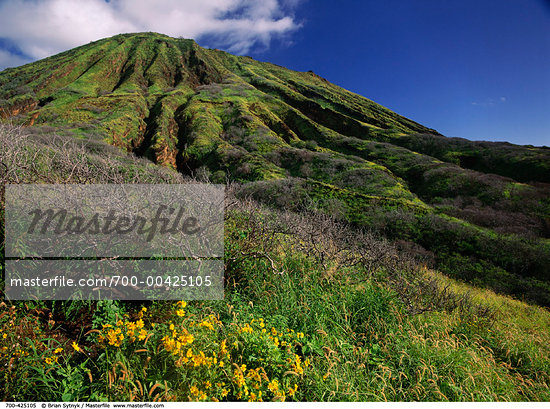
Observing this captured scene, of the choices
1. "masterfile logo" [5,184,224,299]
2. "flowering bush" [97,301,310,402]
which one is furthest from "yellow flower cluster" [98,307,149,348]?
"masterfile logo" [5,184,224,299]

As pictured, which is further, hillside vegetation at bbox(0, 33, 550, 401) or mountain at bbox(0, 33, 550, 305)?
mountain at bbox(0, 33, 550, 305)

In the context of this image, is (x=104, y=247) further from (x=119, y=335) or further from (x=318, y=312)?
(x=318, y=312)

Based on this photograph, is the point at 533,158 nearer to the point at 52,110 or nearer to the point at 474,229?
the point at 474,229

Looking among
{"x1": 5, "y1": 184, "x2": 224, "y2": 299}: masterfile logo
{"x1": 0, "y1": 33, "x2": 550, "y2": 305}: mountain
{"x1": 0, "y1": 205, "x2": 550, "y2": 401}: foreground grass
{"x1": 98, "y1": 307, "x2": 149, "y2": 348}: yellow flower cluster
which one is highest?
{"x1": 0, "y1": 33, "x2": 550, "y2": 305}: mountain

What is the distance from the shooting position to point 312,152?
94.0 ft

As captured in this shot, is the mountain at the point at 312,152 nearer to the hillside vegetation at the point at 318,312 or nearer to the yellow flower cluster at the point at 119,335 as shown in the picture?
the hillside vegetation at the point at 318,312

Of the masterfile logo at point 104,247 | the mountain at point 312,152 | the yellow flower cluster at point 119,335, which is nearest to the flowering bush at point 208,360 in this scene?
the yellow flower cluster at point 119,335

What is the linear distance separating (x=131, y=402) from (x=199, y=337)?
2.32 ft

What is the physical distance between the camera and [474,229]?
11312mm

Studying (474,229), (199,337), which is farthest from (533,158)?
(199,337)

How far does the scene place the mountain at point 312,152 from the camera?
431 inches

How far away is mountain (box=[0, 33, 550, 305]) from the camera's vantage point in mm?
10938

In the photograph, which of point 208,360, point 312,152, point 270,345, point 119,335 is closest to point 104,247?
point 119,335

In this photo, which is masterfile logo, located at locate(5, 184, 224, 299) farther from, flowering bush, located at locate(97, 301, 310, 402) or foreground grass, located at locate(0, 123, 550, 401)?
flowering bush, located at locate(97, 301, 310, 402)
